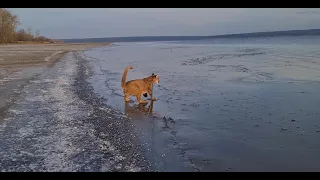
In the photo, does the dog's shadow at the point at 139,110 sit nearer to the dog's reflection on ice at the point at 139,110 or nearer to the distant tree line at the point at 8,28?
the dog's reflection on ice at the point at 139,110

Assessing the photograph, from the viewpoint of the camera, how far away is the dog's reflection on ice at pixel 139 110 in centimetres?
828

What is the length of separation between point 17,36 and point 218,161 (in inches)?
2869

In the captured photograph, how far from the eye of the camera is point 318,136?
20.6 feet

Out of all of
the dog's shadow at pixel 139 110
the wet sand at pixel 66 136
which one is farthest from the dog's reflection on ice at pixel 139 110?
the wet sand at pixel 66 136

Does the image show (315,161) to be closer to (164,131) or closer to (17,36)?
(164,131)

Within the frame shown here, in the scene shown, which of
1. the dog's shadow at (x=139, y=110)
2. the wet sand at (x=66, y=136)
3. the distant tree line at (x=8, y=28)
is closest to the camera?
the wet sand at (x=66, y=136)

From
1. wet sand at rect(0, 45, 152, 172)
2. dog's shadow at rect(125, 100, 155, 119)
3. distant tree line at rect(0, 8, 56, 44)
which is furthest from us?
distant tree line at rect(0, 8, 56, 44)

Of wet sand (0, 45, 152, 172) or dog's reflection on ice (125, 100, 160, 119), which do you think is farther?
dog's reflection on ice (125, 100, 160, 119)

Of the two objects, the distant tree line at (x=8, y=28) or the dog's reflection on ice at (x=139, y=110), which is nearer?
the dog's reflection on ice at (x=139, y=110)

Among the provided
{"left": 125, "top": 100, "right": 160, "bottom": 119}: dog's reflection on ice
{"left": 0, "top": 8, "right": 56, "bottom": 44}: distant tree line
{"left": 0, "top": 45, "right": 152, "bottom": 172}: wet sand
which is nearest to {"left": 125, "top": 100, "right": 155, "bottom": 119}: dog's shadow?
{"left": 125, "top": 100, "right": 160, "bottom": 119}: dog's reflection on ice

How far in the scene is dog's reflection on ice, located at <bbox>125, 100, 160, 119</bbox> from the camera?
828 centimetres

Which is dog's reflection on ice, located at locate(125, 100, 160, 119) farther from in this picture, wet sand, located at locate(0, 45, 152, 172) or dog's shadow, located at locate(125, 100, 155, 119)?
wet sand, located at locate(0, 45, 152, 172)
